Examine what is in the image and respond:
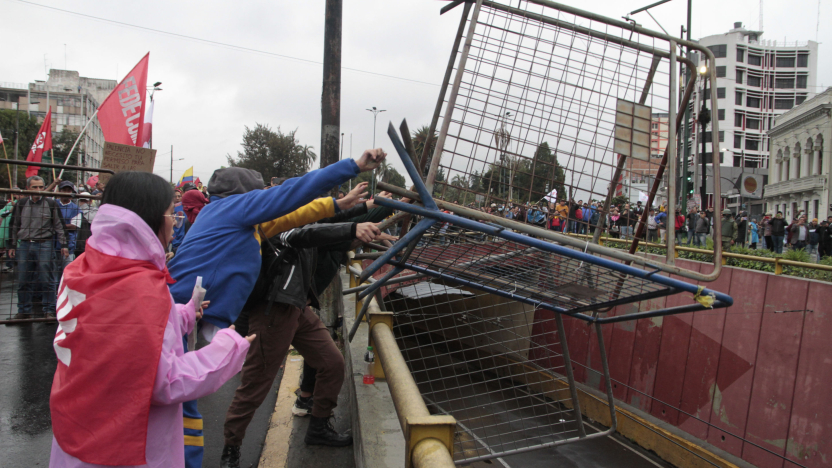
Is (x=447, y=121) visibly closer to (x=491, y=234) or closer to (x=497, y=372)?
(x=491, y=234)

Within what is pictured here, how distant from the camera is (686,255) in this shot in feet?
21.8

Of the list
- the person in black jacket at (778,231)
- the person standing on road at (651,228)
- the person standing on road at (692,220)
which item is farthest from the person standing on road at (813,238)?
the person standing on road at (651,228)

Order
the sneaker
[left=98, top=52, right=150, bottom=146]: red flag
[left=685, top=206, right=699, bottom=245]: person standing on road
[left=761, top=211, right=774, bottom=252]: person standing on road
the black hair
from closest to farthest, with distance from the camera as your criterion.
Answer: the black hair, the sneaker, [left=98, top=52, right=150, bottom=146]: red flag, [left=685, top=206, right=699, bottom=245]: person standing on road, [left=761, top=211, right=774, bottom=252]: person standing on road

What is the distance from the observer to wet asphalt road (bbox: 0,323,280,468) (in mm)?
3436

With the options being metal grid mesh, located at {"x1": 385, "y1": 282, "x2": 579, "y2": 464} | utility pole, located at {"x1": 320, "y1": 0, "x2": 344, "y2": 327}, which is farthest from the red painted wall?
utility pole, located at {"x1": 320, "y1": 0, "x2": 344, "y2": 327}

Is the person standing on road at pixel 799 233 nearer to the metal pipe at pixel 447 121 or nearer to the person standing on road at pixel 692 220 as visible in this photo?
the person standing on road at pixel 692 220

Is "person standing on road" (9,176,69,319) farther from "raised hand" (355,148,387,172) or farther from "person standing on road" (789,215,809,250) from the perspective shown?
"person standing on road" (789,215,809,250)

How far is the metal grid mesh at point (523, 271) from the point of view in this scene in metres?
2.46

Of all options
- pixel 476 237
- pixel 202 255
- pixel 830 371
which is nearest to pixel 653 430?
pixel 830 371

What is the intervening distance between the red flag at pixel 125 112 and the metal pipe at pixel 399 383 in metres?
7.30

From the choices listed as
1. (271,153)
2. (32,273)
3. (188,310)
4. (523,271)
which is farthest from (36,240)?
(271,153)

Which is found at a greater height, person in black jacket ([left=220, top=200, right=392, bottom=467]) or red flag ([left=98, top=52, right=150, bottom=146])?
red flag ([left=98, top=52, right=150, bottom=146])

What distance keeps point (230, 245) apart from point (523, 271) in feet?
5.10

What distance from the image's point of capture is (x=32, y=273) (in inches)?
261
